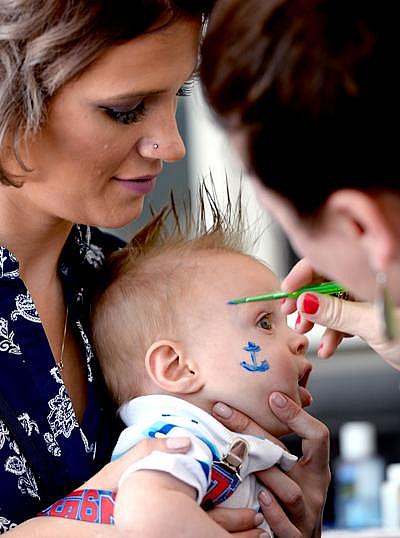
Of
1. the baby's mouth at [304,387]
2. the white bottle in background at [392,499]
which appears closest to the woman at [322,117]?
the baby's mouth at [304,387]

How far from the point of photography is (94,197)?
1869mm

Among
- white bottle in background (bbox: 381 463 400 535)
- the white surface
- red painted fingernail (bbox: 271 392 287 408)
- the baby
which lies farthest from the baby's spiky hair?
the white surface

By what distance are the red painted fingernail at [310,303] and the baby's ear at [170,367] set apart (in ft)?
0.81

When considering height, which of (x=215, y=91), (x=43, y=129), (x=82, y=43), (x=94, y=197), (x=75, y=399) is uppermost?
(x=215, y=91)

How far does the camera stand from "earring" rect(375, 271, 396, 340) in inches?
46.8

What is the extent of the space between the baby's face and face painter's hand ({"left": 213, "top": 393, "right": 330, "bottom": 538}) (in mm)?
26

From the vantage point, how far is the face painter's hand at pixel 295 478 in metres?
1.90

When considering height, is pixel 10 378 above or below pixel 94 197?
below

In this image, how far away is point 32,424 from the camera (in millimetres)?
1811

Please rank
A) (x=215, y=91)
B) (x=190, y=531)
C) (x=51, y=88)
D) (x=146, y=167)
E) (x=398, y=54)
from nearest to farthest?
(x=398, y=54) → (x=215, y=91) → (x=190, y=531) → (x=51, y=88) → (x=146, y=167)

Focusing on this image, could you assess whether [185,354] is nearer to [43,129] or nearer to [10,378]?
[10,378]

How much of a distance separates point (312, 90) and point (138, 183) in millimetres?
845

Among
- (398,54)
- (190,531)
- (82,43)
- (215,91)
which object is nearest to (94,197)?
(82,43)

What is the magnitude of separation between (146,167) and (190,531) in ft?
2.07
